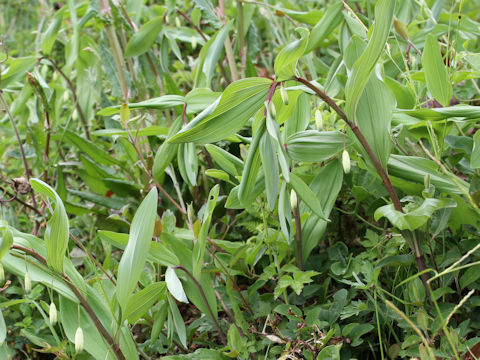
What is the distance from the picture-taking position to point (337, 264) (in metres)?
1.15

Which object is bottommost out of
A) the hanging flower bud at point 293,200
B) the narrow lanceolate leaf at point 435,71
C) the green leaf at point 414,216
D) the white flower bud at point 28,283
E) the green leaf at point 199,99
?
the white flower bud at point 28,283

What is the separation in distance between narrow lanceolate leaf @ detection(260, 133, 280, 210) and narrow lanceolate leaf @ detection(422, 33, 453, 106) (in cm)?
38

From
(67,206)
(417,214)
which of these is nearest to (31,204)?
(67,206)

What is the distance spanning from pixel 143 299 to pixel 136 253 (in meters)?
0.15

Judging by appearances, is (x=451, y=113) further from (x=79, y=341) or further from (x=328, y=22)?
(x=79, y=341)

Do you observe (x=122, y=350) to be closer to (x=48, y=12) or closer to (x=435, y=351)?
(x=435, y=351)

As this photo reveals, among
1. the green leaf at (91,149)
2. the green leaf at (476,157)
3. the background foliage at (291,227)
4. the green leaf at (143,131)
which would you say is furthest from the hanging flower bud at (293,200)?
the green leaf at (91,149)

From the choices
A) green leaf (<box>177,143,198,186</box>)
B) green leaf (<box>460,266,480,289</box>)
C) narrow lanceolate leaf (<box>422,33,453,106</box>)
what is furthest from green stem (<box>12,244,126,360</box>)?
narrow lanceolate leaf (<box>422,33,453,106</box>)

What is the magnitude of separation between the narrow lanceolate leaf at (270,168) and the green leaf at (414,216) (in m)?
0.19

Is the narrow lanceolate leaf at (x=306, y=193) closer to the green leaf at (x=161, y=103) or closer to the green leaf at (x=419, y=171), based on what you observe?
the green leaf at (x=419, y=171)

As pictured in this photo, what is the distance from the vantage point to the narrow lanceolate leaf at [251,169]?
0.88m

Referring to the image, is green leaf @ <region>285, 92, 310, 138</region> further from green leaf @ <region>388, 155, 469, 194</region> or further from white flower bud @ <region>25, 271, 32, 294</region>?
white flower bud @ <region>25, 271, 32, 294</region>

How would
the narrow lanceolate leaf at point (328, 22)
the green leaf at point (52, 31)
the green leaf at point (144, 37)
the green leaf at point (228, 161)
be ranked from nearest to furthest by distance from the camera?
the green leaf at point (228, 161)
the narrow lanceolate leaf at point (328, 22)
the green leaf at point (144, 37)
the green leaf at point (52, 31)

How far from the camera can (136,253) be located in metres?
0.92
